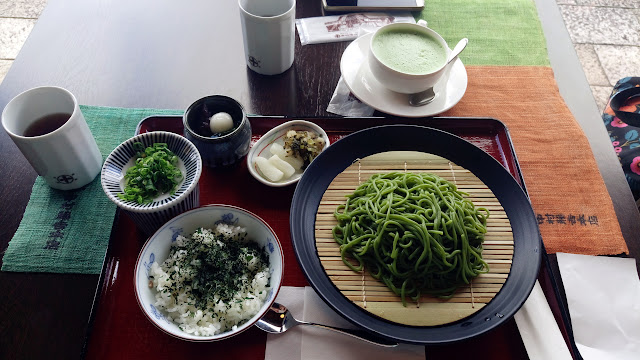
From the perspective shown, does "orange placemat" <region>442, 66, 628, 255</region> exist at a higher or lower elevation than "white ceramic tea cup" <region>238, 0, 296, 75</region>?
lower

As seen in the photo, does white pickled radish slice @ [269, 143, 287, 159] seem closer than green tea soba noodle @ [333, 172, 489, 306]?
No

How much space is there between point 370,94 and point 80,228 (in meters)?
1.17

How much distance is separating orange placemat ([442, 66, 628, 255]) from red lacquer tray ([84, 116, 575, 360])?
0.14 meters

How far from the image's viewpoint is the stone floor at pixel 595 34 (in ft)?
12.0

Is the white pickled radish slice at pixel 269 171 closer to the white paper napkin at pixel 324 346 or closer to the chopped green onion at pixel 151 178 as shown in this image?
the chopped green onion at pixel 151 178

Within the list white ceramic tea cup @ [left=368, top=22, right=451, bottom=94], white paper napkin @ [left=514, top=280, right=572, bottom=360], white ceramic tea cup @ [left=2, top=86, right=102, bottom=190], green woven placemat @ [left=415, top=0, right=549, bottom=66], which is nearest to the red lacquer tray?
white paper napkin @ [left=514, top=280, right=572, bottom=360]

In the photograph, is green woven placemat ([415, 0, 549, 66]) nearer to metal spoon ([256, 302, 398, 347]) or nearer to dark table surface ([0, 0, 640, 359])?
dark table surface ([0, 0, 640, 359])

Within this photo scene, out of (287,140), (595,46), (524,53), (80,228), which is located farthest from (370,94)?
(595,46)

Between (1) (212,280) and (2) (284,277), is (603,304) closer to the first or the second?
(2) (284,277)

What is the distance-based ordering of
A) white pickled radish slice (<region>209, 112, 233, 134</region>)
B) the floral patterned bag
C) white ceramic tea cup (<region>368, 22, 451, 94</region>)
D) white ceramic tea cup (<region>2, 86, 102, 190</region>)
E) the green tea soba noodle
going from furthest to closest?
→ the floral patterned bag → white ceramic tea cup (<region>368, 22, 451, 94</region>) → white pickled radish slice (<region>209, 112, 233, 134</region>) → white ceramic tea cup (<region>2, 86, 102, 190</region>) → the green tea soba noodle

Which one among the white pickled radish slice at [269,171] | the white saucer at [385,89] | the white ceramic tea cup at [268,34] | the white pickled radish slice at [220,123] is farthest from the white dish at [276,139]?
the white ceramic tea cup at [268,34]

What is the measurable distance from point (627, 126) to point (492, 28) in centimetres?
84

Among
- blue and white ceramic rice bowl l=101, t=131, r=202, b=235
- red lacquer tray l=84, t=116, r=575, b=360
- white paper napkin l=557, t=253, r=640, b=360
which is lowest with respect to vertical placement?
white paper napkin l=557, t=253, r=640, b=360

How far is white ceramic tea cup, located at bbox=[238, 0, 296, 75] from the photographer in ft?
5.69
